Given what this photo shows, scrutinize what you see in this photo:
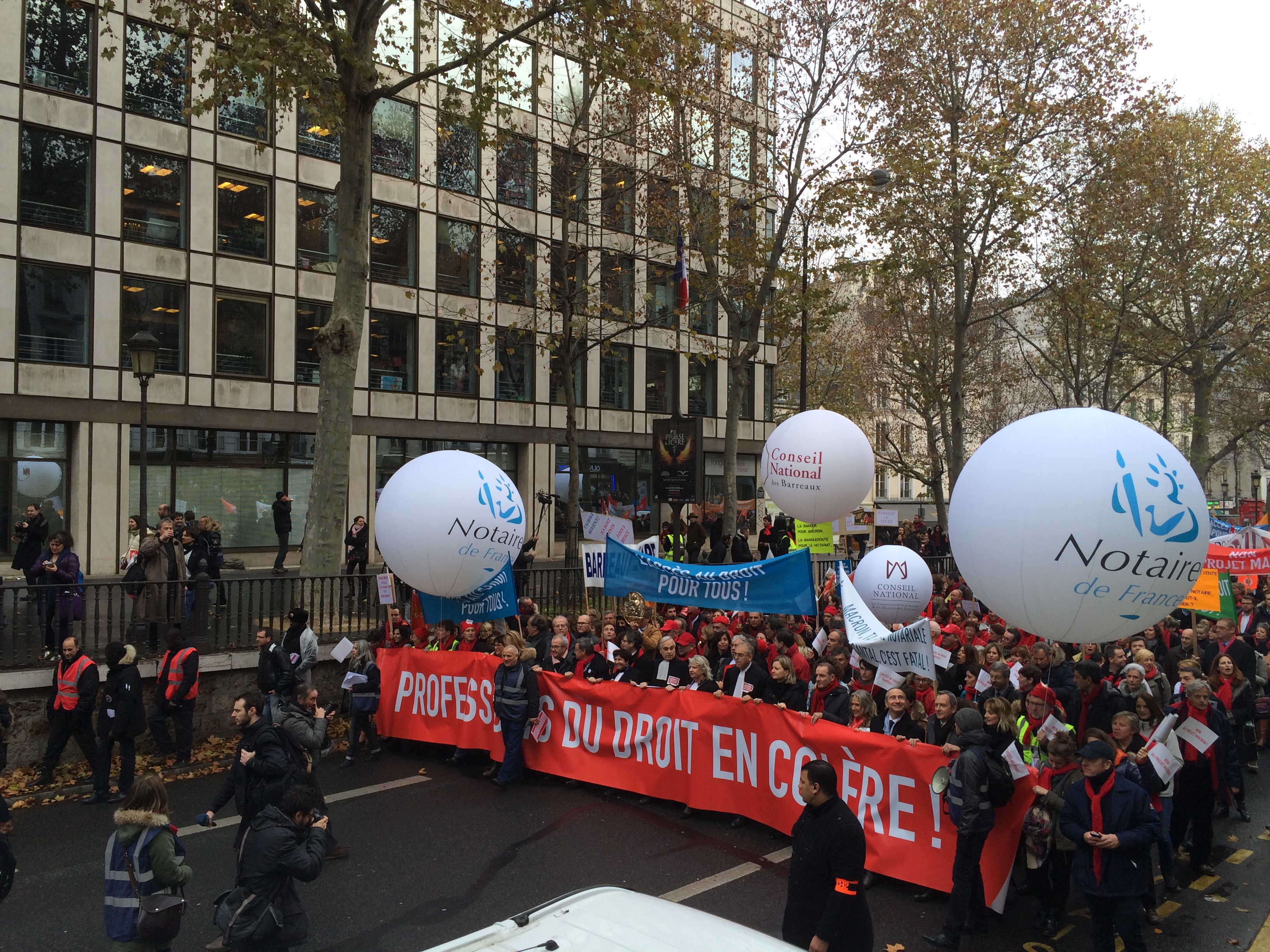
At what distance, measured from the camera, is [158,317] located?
83.0ft

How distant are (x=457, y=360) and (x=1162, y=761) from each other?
1059 inches

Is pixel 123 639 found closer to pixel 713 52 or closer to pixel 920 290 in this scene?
pixel 713 52

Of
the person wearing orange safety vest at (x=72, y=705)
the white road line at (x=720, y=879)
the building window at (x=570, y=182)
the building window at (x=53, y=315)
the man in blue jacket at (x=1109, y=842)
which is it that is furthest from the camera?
the building window at (x=53, y=315)

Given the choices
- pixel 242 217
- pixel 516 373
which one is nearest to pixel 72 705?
pixel 242 217

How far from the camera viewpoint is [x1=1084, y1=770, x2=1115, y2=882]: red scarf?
596cm

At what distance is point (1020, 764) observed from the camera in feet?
22.3

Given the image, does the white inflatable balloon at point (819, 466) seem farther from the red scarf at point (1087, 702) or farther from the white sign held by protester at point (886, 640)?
the red scarf at point (1087, 702)

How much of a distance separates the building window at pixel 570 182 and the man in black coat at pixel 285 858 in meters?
15.4

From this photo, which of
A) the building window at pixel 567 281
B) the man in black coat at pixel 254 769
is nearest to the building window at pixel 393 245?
the building window at pixel 567 281

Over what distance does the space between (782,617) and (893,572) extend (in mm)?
1869

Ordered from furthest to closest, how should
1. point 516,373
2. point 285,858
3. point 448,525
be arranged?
1. point 516,373
2. point 448,525
3. point 285,858

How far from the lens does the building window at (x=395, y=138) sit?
28859mm

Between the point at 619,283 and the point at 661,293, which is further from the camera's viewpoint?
the point at 661,293

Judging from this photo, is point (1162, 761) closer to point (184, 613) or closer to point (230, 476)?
point (184, 613)
